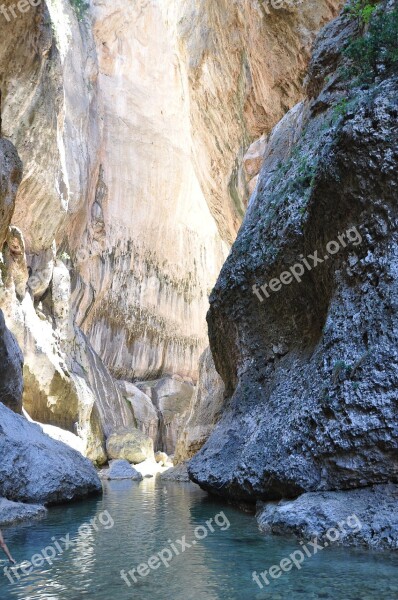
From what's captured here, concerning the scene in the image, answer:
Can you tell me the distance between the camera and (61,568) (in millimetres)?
4688

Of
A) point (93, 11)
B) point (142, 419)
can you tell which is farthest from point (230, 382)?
point (93, 11)

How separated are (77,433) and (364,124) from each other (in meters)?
18.2

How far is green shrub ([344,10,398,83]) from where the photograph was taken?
7418 millimetres

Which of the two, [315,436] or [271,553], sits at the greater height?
[315,436]

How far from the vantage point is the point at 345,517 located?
5.66m

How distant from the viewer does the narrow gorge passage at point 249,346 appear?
5.16 meters

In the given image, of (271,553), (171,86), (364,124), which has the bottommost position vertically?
(271,553)

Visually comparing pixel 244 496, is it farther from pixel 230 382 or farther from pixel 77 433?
pixel 77 433
